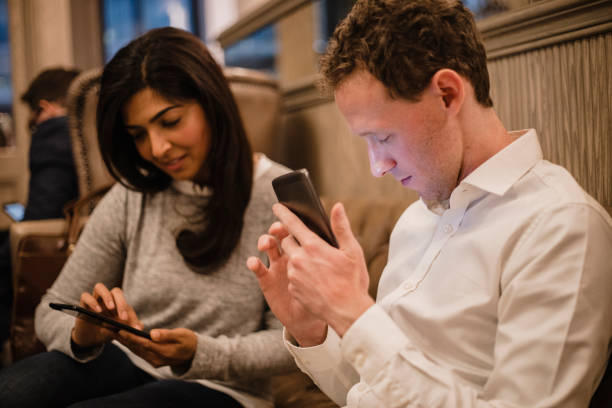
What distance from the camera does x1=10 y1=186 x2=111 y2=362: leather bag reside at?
1.58m

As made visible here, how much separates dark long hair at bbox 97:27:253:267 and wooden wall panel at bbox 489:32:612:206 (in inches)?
25.4

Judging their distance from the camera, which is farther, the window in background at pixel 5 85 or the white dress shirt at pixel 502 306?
the window in background at pixel 5 85

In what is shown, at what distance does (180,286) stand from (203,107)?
442 mm

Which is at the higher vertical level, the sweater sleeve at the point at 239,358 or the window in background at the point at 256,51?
the window in background at the point at 256,51

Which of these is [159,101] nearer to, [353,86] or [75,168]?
[353,86]

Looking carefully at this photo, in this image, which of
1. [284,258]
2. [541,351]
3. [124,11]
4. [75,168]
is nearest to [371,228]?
[284,258]

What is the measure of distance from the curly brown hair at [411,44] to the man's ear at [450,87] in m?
0.01

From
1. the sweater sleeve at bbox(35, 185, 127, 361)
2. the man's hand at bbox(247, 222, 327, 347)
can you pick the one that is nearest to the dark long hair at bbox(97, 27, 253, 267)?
the sweater sleeve at bbox(35, 185, 127, 361)

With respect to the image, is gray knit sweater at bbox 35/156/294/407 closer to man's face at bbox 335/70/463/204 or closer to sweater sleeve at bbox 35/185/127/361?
sweater sleeve at bbox 35/185/127/361

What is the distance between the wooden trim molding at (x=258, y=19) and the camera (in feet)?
7.38

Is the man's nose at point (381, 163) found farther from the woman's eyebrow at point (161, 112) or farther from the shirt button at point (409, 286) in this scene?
the woman's eyebrow at point (161, 112)

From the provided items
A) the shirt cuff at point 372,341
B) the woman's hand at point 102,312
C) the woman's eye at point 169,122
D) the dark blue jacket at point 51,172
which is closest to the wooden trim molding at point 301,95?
the woman's eye at point 169,122

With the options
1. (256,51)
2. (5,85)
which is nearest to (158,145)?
(256,51)

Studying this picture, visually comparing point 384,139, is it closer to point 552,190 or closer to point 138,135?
point 552,190
